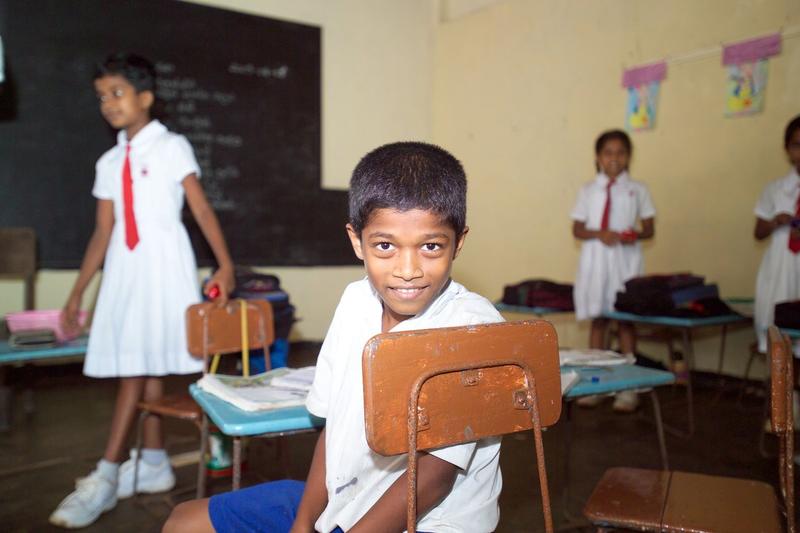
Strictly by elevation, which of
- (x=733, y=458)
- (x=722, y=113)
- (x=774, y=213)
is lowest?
(x=733, y=458)

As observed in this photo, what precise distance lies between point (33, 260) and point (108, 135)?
3.20 feet

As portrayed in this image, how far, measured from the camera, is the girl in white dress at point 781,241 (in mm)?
3123


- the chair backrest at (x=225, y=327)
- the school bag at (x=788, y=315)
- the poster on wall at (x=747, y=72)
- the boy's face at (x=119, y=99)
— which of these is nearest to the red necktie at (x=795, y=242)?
the school bag at (x=788, y=315)

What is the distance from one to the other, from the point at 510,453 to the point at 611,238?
57.3 inches

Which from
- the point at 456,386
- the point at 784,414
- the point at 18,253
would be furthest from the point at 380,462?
the point at 18,253

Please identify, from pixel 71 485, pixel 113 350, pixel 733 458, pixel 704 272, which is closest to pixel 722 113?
Result: pixel 704 272

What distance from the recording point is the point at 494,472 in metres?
1.08

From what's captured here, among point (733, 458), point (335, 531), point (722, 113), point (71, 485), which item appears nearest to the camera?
point (335, 531)

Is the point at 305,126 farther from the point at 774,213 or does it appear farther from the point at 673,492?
the point at 673,492

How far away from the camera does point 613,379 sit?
176cm

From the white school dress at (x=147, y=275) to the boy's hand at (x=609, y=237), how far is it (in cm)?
235

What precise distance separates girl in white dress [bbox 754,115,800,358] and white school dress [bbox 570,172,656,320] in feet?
2.21

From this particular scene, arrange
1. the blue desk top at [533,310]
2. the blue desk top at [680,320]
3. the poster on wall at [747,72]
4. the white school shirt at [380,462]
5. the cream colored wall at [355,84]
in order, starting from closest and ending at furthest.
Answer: the white school shirt at [380,462] < the blue desk top at [680,320] < the blue desk top at [533,310] < the poster on wall at [747,72] < the cream colored wall at [355,84]

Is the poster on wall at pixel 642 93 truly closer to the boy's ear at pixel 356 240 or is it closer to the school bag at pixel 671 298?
the school bag at pixel 671 298
